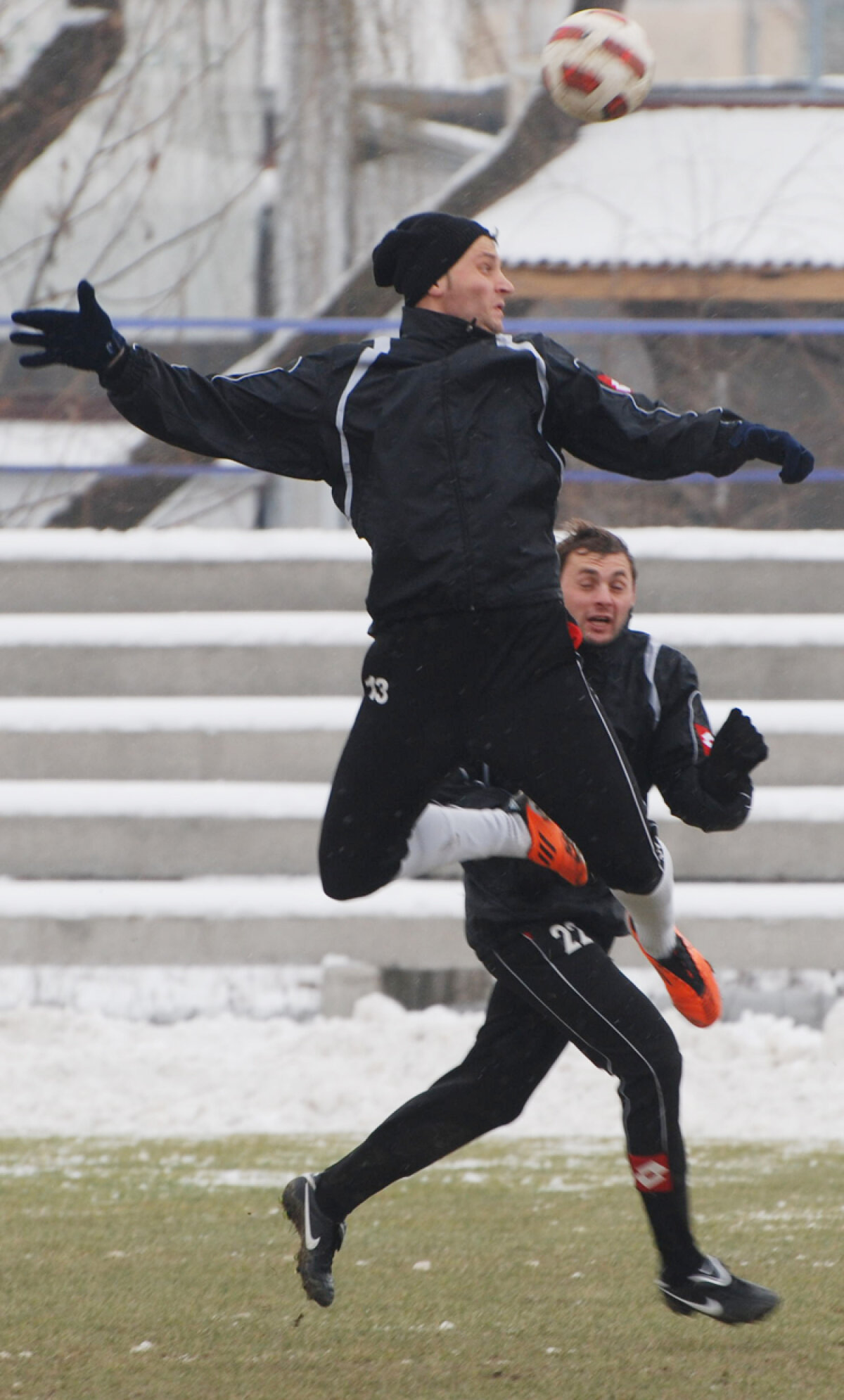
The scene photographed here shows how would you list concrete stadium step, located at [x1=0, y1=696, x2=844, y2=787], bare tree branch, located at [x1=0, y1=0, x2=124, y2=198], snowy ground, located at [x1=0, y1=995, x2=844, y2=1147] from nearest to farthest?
snowy ground, located at [x1=0, y1=995, x2=844, y2=1147] < concrete stadium step, located at [x1=0, y1=696, x2=844, y2=787] < bare tree branch, located at [x1=0, y1=0, x2=124, y2=198]

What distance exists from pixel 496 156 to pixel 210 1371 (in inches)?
622

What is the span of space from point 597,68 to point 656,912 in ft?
9.00

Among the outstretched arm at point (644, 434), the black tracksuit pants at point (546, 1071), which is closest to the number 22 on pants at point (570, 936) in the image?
the black tracksuit pants at point (546, 1071)

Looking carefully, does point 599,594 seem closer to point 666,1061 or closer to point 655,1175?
point 666,1061

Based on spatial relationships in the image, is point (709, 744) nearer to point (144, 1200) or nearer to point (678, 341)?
point (144, 1200)

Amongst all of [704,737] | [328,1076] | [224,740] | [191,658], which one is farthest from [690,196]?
[704,737]

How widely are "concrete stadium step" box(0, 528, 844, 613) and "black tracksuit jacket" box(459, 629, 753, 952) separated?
7.15 meters

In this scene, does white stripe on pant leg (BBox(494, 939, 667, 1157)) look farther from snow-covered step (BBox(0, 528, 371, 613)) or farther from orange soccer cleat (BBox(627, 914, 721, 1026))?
snow-covered step (BBox(0, 528, 371, 613))

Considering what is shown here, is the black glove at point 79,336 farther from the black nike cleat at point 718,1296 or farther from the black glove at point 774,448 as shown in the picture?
the black nike cleat at point 718,1296

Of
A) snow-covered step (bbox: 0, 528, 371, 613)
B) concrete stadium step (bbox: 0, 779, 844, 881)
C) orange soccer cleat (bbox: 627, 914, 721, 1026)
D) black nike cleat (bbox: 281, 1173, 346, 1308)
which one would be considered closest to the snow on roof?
snow-covered step (bbox: 0, 528, 371, 613)

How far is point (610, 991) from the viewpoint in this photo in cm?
372

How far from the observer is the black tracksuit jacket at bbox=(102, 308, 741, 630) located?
3.47m

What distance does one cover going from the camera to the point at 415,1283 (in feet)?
14.1

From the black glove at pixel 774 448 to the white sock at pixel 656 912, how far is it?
81 cm
